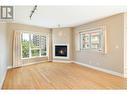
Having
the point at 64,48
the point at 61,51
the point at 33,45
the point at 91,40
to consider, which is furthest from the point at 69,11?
the point at 61,51

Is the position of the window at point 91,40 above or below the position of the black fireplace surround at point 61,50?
above

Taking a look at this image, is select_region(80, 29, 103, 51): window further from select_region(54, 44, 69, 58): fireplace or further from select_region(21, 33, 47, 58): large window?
select_region(21, 33, 47, 58): large window

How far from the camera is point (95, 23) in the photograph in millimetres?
6211

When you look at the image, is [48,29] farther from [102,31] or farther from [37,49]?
[102,31]

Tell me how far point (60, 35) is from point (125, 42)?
4.77m

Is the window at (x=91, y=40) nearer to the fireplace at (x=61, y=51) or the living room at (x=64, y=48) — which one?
the living room at (x=64, y=48)

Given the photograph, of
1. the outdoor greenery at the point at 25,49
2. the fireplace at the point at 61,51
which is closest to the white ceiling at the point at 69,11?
the outdoor greenery at the point at 25,49

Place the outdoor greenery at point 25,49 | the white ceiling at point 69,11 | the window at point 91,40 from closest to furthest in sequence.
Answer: the white ceiling at point 69,11, the window at point 91,40, the outdoor greenery at point 25,49

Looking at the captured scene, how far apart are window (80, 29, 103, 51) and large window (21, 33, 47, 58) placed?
260cm

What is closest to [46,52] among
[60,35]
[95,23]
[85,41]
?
[60,35]

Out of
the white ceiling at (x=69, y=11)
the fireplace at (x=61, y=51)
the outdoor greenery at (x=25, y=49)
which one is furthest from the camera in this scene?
the fireplace at (x=61, y=51)

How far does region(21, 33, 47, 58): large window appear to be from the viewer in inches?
291

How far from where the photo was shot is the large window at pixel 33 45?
7.39 meters

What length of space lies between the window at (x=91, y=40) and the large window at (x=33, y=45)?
260 centimetres
